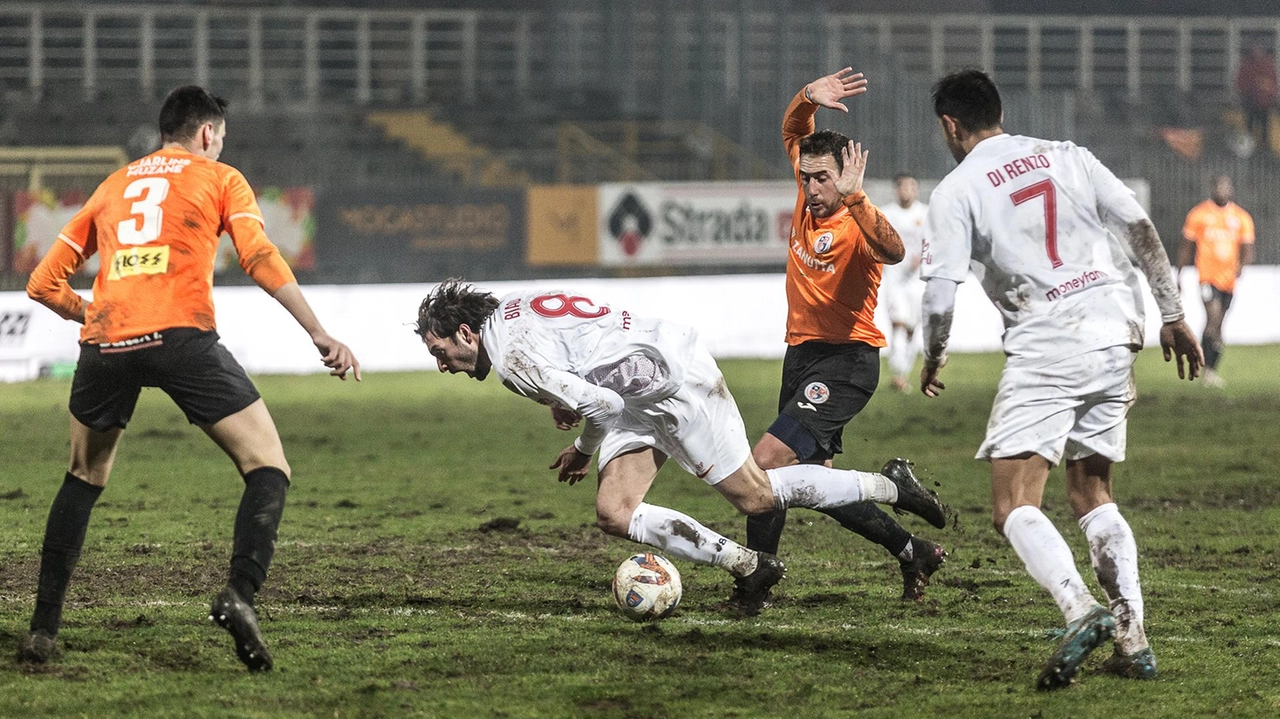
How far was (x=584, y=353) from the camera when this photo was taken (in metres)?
5.57

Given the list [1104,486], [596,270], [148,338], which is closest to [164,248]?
[148,338]

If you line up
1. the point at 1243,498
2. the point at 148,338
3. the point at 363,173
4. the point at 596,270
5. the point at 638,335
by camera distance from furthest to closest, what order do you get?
the point at 363,173
the point at 596,270
the point at 1243,498
the point at 638,335
the point at 148,338

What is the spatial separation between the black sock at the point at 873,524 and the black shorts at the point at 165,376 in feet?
8.53


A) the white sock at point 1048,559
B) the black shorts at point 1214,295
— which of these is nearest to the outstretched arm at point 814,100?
the white sock at point 1048,559

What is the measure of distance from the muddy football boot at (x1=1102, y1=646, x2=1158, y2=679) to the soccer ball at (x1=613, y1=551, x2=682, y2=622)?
1682mm

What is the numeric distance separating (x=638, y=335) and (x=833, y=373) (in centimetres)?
121

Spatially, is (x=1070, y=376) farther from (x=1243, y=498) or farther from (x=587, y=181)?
(x=587, y=181)

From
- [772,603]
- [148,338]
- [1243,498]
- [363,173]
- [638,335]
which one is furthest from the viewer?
[363,173]

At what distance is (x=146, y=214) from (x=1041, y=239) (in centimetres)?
307

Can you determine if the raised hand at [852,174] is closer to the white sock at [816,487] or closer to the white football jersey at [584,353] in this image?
the white football jersey at [584,353]

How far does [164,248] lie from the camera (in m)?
5.12

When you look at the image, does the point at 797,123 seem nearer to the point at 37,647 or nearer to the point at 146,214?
the point at 146,214

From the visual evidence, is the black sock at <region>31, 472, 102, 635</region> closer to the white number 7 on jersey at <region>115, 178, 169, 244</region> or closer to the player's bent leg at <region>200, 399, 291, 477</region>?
the player's bent leg at <region>200, 399, 291, 477</region>

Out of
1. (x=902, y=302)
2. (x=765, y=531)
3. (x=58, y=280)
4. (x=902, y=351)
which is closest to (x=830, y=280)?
(x=765, y=531)
